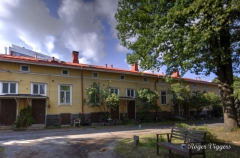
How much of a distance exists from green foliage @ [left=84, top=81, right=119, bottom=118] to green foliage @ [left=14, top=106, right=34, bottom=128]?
443cm

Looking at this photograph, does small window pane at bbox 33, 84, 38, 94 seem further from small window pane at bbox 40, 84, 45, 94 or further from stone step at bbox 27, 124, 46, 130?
stone step at bbox 27, 124, 46, 130

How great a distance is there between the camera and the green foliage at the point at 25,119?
44.8 feet

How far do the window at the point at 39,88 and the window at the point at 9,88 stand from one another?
Result: 4.12 ft

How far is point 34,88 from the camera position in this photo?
593 inches

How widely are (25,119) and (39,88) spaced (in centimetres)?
262

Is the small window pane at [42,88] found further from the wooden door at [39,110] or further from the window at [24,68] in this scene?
the window at [24,68]

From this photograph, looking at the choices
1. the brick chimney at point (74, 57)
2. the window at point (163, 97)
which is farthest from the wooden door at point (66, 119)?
the window at point (163, 97)

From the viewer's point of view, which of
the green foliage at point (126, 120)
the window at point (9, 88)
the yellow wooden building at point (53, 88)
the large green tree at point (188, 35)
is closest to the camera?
the large green tree at point (188, 35)

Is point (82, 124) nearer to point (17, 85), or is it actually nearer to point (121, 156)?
point (17, 85)

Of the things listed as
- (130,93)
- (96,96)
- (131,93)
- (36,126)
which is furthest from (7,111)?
(131,93)

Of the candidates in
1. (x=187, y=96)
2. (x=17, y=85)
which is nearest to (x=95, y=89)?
(x=17, y=85)

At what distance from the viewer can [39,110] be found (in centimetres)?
1503

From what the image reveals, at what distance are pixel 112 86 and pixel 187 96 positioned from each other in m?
9.55

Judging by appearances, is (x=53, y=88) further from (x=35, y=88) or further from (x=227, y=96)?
(x=227, y=96)
